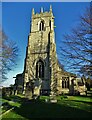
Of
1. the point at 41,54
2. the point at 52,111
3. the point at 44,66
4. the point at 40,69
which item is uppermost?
the point at 41,54

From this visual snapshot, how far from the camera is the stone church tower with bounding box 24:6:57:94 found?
4487 centimetres

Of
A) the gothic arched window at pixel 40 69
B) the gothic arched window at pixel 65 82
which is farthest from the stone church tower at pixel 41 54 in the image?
the gothic arched window at pixel 65 82

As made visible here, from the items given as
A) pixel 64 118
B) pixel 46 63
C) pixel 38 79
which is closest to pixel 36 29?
pixel 46 63

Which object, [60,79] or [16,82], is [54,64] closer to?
[60,79]

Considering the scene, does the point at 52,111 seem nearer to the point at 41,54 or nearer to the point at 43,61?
the point at 43,61

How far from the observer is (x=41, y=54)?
47.7 meters

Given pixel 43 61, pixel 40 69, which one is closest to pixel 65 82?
pixel 40 69

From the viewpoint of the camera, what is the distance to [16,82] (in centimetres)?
4872

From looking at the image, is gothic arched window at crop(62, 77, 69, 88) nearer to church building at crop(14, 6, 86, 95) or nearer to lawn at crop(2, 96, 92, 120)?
church building at crop(14, 6, 86, 95)

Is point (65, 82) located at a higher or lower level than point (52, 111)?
higher

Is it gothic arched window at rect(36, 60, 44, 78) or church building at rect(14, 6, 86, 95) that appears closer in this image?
church building at rect(14, 6, 86, 95)

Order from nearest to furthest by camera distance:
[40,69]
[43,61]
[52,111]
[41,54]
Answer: [52,111] → [40,69] → [43,61] → [41,54]

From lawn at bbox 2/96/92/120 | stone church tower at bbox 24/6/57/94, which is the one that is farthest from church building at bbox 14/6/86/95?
lawn at bbox 2/96/92/120

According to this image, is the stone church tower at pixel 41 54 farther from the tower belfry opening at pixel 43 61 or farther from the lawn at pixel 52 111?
the lawn at pixel 52 111
